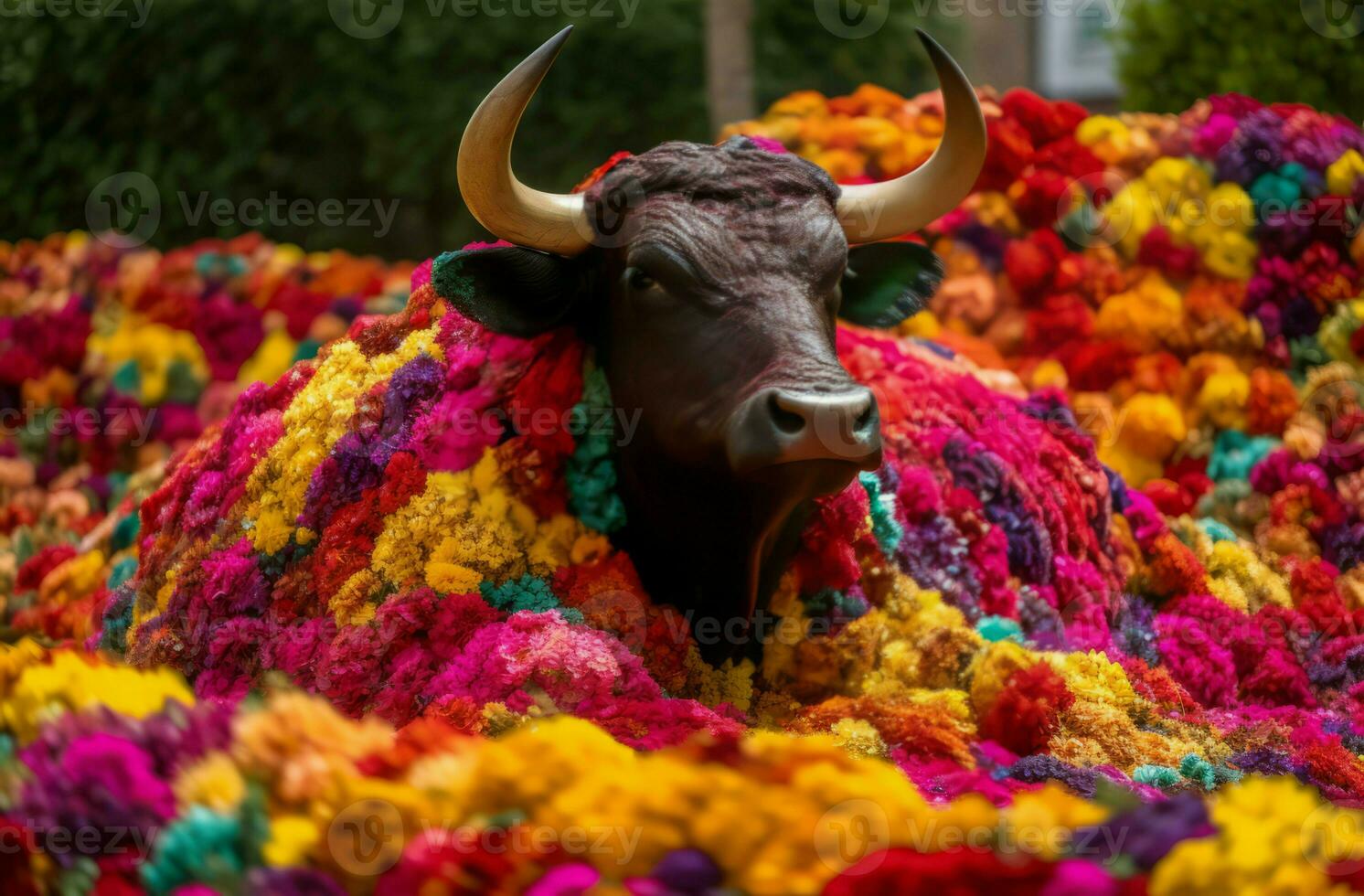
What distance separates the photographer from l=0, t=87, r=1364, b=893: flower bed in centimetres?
238

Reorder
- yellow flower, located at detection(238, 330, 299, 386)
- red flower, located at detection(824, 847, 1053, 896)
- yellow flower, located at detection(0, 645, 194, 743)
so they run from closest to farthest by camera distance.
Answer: red flower, located at detection(824, 847, 1053, 896) → yellow flower, located at detection(0, 645, 194, 743) → yellow flower, located at detection(238, 330, 299, 386)

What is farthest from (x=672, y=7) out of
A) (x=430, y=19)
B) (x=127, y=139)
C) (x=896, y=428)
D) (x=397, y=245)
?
(x=896, y=428)

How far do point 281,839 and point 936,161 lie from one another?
2703 mm

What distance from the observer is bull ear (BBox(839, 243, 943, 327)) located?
4.51 m

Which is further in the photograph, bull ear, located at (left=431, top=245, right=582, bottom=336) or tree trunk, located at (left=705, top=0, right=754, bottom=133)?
tree trunk, located at (left=705, top=0, right=754, bottom=133)

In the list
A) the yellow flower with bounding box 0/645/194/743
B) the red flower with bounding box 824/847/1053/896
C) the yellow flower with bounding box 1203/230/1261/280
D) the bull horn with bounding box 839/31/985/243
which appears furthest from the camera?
the yellow flower with bounding box 1203/230/1261/280

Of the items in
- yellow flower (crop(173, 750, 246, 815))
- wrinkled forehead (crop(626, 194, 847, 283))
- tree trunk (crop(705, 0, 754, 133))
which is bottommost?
tree trunk (crop(705, 0, 754, 133))

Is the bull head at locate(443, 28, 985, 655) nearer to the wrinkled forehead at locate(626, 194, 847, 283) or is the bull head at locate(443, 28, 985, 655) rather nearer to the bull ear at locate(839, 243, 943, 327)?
the wrinkled forehead at locate(626, 194, 847, 283)

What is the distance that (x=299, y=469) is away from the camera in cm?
416

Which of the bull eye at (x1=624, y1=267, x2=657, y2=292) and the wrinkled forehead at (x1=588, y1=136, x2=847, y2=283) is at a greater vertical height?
the wrinkled forehead at (x1=588, y1=136, x2=847, y2=283)

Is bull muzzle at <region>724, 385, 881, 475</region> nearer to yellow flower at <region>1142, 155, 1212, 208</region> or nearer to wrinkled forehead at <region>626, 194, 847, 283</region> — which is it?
wrinkled forehead at <region>626, 194, 847, 283</region>

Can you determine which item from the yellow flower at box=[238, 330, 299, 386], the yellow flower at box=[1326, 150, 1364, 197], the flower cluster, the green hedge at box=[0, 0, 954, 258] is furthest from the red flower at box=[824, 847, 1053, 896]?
the green hedge at box=[0, 0, 954, 258]

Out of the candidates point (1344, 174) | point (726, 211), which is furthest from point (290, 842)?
point (1344, 174)

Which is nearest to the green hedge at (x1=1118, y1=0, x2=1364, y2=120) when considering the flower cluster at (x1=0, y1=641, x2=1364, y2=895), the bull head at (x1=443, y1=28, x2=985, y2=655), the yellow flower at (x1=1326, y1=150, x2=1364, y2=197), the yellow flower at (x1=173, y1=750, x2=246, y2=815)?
the yellow flower at (x1=1326, y1=150, x2=1364, y2=197)
